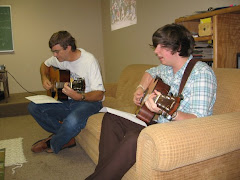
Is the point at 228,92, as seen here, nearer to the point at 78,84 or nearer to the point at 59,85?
the point at 78,84

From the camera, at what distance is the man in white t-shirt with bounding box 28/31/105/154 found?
6.80ft

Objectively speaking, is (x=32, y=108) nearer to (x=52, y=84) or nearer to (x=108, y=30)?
(x=52, y=84)

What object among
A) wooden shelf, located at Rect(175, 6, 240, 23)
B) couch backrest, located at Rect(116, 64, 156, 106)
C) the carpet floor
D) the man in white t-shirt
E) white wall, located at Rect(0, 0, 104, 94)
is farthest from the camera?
white wall, located at Rect(0, 0, 104, 94)

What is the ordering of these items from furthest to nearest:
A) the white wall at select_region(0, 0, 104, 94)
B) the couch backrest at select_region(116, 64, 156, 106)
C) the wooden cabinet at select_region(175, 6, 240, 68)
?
the white wall at select_region(0, 0, 104, 94)
the couch backrest at select_region(116, 64, 156, 106)
the wooden cabinet at select_region(175, 6, 240, 68)

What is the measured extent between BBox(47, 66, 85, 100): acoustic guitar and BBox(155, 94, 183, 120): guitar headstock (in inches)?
43.5

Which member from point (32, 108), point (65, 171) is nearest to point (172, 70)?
point (65, 171)

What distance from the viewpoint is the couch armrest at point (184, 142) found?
1.00 m

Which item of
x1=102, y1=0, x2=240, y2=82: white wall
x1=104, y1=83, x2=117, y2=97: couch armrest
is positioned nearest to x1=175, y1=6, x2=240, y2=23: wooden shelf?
x1=102, y1=0, x2=240, y2=82: white wall

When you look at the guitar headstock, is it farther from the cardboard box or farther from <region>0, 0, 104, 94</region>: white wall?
<region>0, 0, 104, 94</region>: white wall

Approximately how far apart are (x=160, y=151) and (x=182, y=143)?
104mm

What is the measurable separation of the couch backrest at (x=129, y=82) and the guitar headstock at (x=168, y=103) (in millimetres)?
1215

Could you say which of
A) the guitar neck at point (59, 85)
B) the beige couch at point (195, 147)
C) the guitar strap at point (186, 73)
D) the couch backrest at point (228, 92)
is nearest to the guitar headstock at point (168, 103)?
the beige couch at point (195, 147)

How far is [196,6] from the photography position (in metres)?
2.36

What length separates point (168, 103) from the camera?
1.19m
